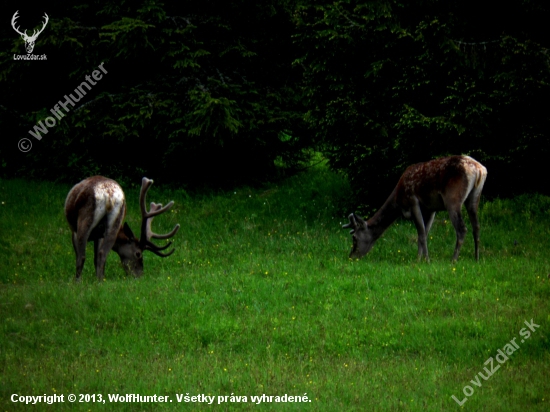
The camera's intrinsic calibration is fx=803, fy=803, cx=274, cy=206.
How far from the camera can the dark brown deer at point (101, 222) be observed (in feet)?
48.6

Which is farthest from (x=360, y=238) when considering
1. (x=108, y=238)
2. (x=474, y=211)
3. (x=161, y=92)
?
(x=161, y=92)

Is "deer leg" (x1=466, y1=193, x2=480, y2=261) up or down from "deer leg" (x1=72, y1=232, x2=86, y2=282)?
up

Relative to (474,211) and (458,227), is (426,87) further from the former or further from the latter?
(458,227)

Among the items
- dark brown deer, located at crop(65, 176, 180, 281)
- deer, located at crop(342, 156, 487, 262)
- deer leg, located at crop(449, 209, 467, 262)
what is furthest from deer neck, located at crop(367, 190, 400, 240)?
dark brown deer, located at crop(65, 176, 180, 281)

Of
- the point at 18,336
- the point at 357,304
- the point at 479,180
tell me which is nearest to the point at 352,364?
the point at 357,304

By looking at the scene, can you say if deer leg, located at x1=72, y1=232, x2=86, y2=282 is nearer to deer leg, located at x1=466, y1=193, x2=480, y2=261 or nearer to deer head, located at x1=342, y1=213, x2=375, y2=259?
deer head, located at x1=342, y1=213, x2=375, y2=259

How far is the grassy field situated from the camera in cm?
962

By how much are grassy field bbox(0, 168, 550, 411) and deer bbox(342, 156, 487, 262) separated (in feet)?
1.43

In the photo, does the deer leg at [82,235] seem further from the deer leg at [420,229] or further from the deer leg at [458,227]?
the deer leg at [458,227]

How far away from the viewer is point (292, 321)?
12.3 meters

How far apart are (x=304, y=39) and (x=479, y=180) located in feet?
23.2

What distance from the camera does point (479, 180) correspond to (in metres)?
15.4

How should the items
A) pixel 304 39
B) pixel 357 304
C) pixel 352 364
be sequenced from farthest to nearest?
1. pixel 304 39
2. pixel 357 304
3. pixel 352 364

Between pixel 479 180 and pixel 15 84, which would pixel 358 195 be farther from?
pixel 15 84
